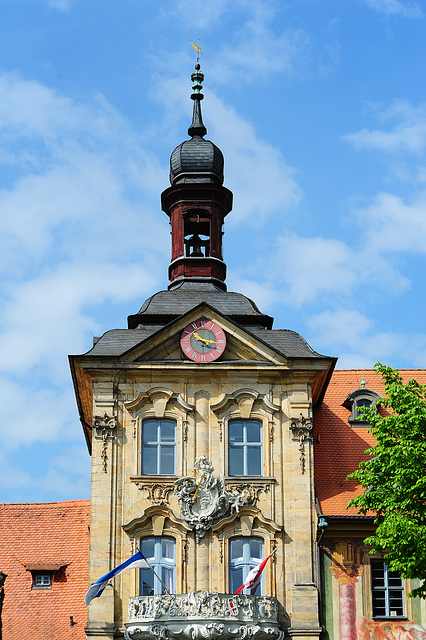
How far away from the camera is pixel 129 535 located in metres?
37.2

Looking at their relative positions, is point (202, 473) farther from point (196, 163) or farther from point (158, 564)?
point (196, 163)

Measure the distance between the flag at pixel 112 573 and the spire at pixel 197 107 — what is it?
59.9ft

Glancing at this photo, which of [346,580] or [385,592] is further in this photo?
[385,592]

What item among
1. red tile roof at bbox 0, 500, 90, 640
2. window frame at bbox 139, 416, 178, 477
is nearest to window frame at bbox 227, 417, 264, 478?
window frame at bbox 139, 416, 178, 477

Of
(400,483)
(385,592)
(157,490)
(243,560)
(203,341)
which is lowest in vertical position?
(385,592)

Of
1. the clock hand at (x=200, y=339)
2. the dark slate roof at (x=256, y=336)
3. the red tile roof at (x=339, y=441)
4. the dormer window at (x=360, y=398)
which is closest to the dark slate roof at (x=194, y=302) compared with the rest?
the dark slate roof at (x=256, y=336)

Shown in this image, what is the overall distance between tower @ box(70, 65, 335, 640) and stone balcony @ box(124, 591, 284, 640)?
3 centimetres

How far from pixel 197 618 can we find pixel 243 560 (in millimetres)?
2891

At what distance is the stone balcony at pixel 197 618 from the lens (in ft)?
115

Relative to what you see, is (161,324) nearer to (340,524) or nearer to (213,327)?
(213,327)

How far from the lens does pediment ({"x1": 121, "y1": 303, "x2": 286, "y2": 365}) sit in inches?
1533

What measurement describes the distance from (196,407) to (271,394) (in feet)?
7.91

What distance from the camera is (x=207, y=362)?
3894cm

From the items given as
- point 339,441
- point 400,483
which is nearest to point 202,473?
point 339,441
